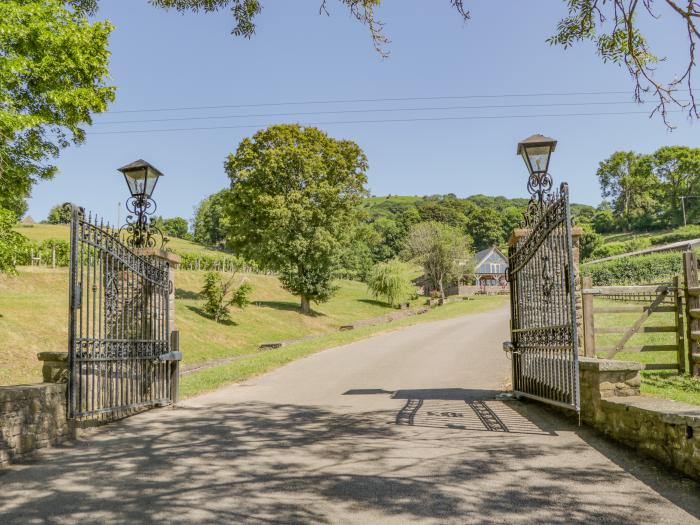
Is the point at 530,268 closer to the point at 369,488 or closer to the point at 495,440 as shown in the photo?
the point at 495,440

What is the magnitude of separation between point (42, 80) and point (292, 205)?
62.0ft

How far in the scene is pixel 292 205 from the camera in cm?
3384

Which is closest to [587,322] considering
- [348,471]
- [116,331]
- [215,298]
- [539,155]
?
[539,155]

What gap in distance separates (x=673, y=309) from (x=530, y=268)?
329 centimetres

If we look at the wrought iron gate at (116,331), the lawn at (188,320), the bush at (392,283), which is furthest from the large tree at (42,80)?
the bush at (392,283)

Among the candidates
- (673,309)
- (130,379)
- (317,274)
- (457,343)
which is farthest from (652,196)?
(130,379)

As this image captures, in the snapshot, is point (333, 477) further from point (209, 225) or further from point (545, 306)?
point (209, 225)

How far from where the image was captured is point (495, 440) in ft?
19.1

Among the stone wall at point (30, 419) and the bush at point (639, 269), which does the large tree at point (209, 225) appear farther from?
the stone wall at point (30, 419)

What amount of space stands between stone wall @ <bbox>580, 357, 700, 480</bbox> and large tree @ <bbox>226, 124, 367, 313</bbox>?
2842 cm

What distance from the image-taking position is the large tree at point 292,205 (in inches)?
1350

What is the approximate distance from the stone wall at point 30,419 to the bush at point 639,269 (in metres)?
39.0

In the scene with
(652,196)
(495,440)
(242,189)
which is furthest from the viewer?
(652,196)

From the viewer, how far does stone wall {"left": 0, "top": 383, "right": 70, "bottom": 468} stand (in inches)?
210
